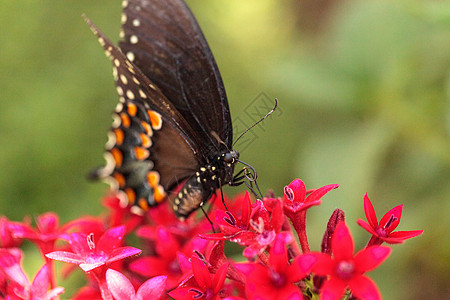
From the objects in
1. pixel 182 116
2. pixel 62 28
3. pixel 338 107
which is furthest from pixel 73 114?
pixel 338 107

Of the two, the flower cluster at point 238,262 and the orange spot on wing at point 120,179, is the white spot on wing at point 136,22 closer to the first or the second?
the orange spot on wing at point 120,179

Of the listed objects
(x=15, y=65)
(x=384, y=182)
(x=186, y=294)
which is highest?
(x=15, y=65)

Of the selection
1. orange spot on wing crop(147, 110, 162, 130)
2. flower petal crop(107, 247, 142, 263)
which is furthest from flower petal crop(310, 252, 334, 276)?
orange spot on wing crop(147, 110, 162, 130)

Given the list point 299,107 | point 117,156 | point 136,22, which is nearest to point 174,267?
point 117,156

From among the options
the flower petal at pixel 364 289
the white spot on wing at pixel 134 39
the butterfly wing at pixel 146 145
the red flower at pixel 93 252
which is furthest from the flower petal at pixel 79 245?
the white spot on wing at pixel 134 39

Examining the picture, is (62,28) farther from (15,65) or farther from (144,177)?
(144,177)

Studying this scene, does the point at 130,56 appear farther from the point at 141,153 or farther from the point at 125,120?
the point at 141,153
